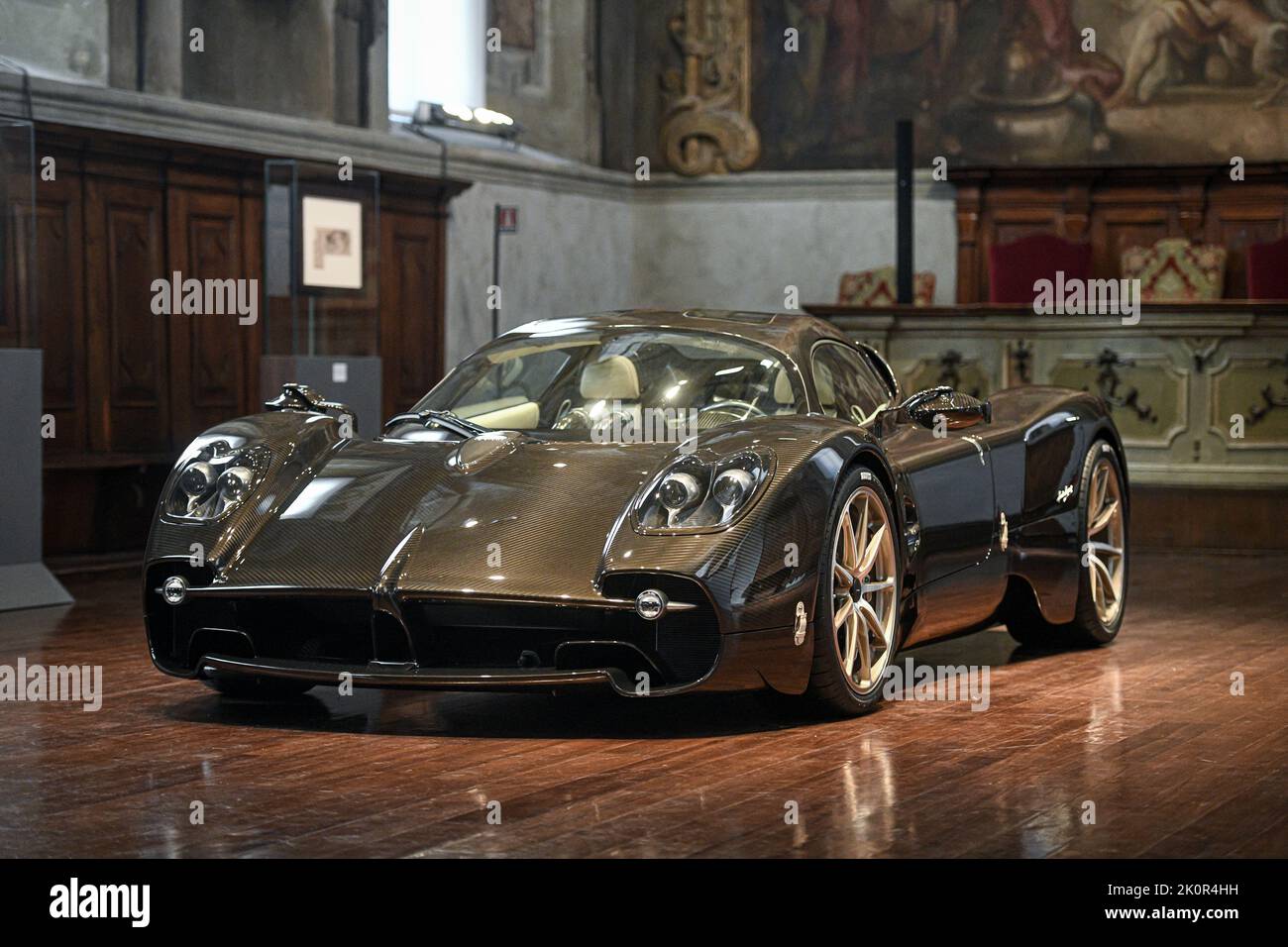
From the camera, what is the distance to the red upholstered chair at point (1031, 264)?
1650 cm

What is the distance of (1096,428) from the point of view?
23.3 feet

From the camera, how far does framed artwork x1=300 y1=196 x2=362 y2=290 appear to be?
11.4m

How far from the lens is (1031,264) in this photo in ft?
54.3

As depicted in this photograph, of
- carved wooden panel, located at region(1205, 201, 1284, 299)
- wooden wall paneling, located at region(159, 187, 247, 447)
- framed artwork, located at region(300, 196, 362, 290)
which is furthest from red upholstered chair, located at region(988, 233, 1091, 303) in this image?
wooden wall paneling, located at region(159, 187, 247, 447)

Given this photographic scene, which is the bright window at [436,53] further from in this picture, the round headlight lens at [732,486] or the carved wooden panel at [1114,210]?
the round headlight lens at [732,486]

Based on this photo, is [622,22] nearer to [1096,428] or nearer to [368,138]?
[368,138]

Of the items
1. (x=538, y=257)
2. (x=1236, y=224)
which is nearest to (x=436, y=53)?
(x=538, y=257)

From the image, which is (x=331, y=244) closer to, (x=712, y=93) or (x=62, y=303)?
(x=62, y=303)

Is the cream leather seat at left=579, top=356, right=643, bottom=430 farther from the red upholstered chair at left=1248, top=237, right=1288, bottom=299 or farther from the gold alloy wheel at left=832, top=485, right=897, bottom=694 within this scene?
the red upholstered chair at left=1248, top=237, right=1288, bottom=299

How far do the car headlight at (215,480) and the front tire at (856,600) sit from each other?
5.20 feet

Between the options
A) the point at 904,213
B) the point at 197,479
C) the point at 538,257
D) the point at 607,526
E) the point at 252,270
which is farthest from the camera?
the point at 538,257

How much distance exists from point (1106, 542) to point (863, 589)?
219 cm

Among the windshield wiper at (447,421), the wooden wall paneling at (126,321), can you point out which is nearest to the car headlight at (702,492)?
the windshield wiper at (447,421)

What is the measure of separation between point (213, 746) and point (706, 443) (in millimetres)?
1470
